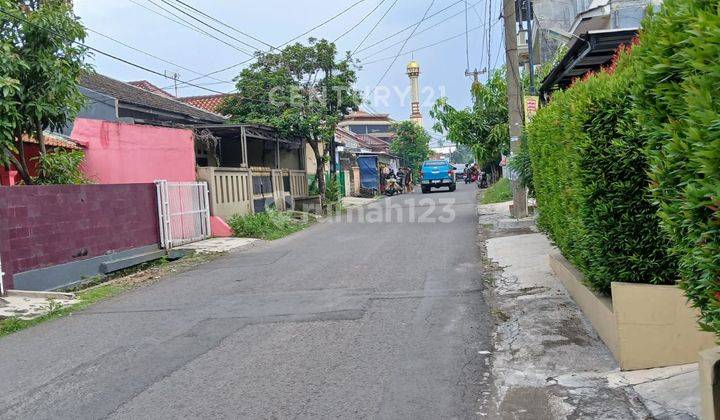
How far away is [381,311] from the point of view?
7.19 metres

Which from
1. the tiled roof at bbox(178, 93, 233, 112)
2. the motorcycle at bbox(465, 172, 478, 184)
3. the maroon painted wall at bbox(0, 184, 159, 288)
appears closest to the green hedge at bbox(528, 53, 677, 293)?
the maroon painted wall at bbox(0, 184, 159, 288)

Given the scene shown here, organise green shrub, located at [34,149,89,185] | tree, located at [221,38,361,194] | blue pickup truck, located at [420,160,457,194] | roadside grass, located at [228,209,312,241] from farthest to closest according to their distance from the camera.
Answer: blue pickup truck, located at [420,160,457,194] < tree, located at [221,38,361,194] < roadside grass, located at [228,209,312,241] < green shrub, located at [34,149,89,185]

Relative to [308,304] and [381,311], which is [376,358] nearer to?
[381,311]

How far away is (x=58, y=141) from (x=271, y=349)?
10.4m

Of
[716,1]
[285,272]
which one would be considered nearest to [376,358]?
[716,1]

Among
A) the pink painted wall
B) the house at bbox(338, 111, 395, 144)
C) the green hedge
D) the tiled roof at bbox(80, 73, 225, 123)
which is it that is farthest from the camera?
the house at bbox(338, 111, 395, 144)

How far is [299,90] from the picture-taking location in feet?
75.5

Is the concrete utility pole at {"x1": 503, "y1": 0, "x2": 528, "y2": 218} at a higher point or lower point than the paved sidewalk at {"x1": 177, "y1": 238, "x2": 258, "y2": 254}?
higher

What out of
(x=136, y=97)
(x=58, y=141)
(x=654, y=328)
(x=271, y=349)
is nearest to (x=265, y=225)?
(x=58, y=141)

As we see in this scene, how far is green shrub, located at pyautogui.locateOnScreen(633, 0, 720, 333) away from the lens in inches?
101

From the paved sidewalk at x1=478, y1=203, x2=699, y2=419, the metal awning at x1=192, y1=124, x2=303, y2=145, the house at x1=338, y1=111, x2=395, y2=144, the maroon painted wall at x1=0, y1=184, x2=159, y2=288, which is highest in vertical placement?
the house at x1=338, y1=111, x2=395, y2=144

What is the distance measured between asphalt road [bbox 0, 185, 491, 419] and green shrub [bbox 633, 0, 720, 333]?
190 cm

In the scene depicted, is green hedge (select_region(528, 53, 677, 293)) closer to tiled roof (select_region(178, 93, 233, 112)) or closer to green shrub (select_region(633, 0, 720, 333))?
green shrub (select_region(633, 0, 720, 333))

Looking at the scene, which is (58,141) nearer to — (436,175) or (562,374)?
(562,374)
